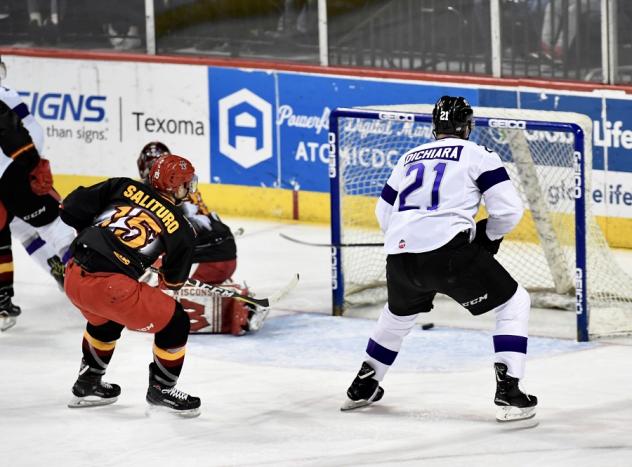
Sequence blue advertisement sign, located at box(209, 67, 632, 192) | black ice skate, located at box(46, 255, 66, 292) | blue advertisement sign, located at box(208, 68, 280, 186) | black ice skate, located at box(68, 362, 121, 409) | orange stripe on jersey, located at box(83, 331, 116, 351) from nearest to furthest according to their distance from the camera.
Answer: orange stripe on jersey, located at box(83, 331, 116, 351) → black ice skate, located at box(68, 362, 121, 409) → black ice skate, located at box(46, 255, 66, 292) → blue advertisement sign, located at box(209, 67, 632, 192) → blue advertisement sign, located at box(208, 68, 280, 186)

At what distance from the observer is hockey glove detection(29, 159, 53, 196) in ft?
23.8

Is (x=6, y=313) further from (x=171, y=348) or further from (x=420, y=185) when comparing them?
(x=420, y=185)

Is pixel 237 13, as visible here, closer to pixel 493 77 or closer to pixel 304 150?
pixel 304 150

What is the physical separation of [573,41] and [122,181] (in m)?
3.82

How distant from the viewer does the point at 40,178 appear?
726 centimetres

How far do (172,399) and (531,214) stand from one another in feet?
8.18

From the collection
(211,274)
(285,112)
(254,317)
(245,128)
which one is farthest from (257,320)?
(245,128)

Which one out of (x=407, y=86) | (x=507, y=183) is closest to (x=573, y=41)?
(x=407, y=86)

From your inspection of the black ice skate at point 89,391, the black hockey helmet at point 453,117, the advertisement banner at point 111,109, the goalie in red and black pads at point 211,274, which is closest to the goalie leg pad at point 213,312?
the goalie in red and black pads at point 211,274

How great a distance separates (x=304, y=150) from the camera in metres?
9.44

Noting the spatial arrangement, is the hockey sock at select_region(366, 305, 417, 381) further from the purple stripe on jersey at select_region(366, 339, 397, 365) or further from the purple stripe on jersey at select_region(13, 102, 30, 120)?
the purple stripe on jersey at select_region(13, 102, 30, 120)

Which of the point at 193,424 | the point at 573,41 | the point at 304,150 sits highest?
the point at 573,41

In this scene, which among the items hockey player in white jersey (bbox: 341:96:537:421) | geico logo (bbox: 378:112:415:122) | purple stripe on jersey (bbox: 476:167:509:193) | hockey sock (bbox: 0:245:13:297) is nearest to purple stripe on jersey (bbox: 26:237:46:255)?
hockey sock (bbox: 0:245:13:297)

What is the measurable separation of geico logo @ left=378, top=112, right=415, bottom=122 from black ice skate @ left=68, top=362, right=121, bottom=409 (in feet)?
6.73
